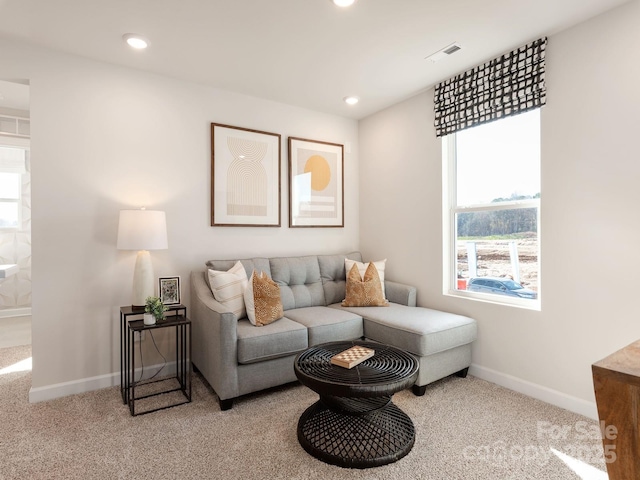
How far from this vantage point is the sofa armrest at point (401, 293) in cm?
342

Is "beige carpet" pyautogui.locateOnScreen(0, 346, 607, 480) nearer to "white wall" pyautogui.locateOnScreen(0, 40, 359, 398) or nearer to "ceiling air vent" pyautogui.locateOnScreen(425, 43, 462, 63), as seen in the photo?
"white wall" pyautogui.locateOnScreen(0, 40, 359, 398)

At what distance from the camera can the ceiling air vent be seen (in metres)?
2.59

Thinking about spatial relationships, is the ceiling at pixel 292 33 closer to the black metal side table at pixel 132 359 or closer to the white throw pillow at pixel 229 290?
the white throw pillow at pixel 229 290

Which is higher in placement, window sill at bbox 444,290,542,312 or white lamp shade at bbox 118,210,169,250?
white lamp shade at bbox 118,210,169,250

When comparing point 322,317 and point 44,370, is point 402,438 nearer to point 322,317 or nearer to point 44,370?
point 322,317

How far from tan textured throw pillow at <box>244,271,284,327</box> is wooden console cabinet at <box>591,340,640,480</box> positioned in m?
2.15

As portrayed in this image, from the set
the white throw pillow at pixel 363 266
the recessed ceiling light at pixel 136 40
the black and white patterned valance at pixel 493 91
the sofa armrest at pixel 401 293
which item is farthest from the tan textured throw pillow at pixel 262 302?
the black and white patterned valance at pixel 493 91

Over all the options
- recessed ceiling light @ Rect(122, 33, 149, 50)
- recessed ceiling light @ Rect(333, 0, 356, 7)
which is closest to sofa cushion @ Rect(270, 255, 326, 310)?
recessed ceiling light @ Rect(122, 33, 149, 50)

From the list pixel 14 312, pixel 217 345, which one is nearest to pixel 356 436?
pixel 217 345

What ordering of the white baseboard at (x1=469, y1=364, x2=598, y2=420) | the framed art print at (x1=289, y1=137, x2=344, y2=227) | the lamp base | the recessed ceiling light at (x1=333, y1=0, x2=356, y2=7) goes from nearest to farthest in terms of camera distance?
the recessed ceiling light at (x1=333, y1=0, x2=356, y2=7) → the white baseboard at (x1=469, y1=364, x2=598, y2=420) → the lamp base → the framed art print at (x1=289, y1=137, x2=344, y2=227)

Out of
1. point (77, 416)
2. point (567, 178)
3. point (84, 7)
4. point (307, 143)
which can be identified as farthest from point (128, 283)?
point (567, 178)

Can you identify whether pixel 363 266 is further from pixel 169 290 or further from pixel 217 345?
pixel 169 290

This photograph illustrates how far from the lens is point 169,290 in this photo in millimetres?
2840

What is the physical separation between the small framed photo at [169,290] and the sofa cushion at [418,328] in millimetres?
1506
